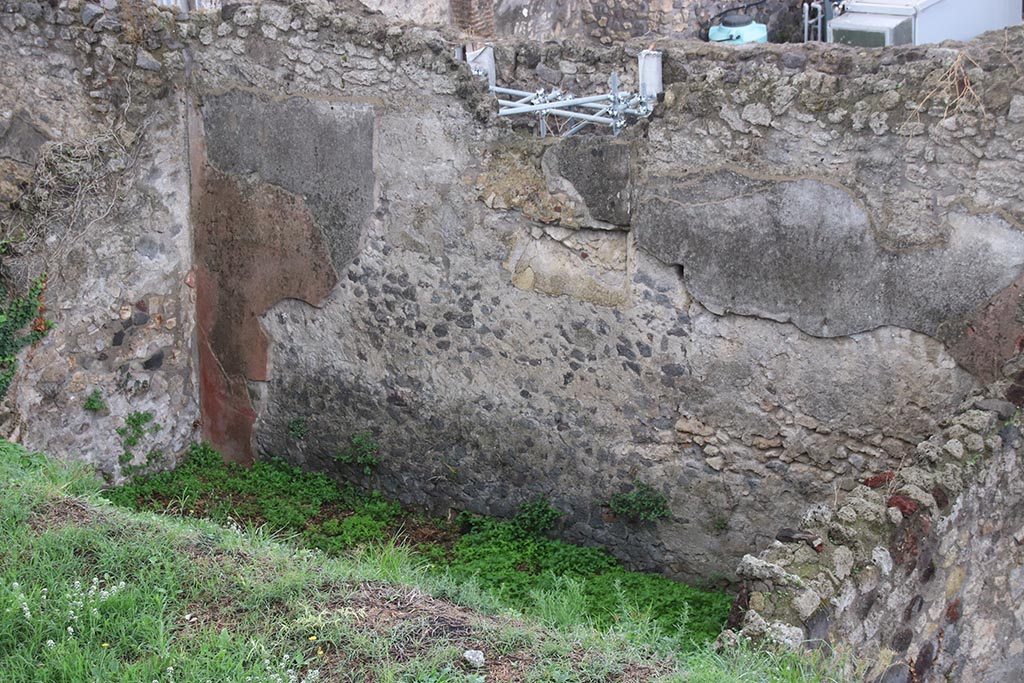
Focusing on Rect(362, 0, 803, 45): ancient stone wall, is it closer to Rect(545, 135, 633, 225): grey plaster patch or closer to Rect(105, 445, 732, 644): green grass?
Rect(105, 445, 732, 644): green grass

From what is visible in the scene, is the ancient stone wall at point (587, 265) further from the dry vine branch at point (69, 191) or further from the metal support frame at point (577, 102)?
the dry vine branch at point (69, 191)

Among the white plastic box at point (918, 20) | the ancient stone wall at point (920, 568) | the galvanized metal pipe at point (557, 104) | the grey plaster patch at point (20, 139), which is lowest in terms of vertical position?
the ancient stone wall at point (920, 568)

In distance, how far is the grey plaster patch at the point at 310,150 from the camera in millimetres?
6188

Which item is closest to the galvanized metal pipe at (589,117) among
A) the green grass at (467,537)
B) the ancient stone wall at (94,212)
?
the green grass at (467,537)

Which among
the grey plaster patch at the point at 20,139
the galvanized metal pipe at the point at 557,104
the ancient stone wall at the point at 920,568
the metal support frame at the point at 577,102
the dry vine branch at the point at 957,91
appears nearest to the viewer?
the ancient stone wall at the point at 920,568

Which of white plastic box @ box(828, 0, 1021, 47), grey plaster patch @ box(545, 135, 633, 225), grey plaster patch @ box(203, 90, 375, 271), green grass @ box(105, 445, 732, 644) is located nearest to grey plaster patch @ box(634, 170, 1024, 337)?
grey plaster patch @ box(545, 135, 633, 225)

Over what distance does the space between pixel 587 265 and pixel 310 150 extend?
1.63m

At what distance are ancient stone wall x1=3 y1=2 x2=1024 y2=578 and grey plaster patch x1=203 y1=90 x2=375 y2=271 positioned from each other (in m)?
0.01

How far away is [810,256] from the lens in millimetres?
5184

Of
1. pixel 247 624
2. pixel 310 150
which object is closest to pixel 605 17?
pixel 310 150

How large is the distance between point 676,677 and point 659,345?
2.42 m

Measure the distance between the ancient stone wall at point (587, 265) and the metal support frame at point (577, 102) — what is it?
0.22 feet

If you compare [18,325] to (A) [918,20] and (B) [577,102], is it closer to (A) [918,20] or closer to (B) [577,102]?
(B) [577,102]

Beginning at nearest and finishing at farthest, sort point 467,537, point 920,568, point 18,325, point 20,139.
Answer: point 920,568
point 18,325
point 467,537
point 20,139
